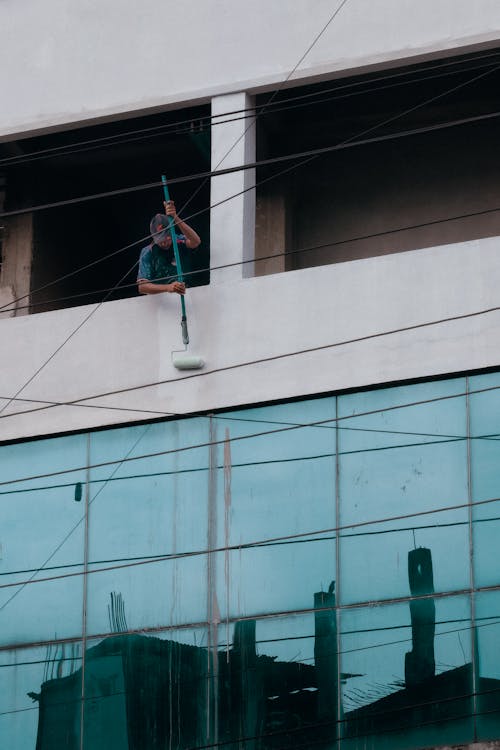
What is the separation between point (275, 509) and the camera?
59.6ft

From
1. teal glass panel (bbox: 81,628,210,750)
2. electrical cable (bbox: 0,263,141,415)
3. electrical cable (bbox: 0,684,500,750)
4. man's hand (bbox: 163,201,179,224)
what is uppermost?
man's hand (bbox: 163,201,179,224)

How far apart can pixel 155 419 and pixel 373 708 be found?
12.8 feet

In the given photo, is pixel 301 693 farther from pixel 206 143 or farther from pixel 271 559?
pixel 206 143

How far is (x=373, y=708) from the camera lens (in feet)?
56.2

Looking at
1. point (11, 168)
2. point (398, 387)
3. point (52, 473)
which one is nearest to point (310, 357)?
point (398, 387)

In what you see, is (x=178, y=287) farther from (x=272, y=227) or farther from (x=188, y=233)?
(x=272, y=227)

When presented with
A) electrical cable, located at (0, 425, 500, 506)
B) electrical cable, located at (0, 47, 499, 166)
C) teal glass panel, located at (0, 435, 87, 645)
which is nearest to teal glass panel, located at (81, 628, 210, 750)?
teal glass panel, located at (0, 435, 87, 645)

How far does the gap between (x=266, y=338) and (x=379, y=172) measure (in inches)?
158

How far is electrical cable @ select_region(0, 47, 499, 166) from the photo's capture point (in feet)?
65.3

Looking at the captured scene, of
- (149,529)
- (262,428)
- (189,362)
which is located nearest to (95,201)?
(189,362)

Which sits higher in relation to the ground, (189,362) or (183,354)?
(183,354)

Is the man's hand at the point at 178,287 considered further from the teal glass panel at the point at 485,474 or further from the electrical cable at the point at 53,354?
the teal glass panel at the point at 485,474

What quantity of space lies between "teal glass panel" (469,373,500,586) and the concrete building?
2 cm

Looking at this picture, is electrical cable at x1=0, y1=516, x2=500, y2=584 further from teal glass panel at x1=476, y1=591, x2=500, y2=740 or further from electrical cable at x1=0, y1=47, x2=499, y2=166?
electrical cable at x1=0, y1=47, x2=499, y2=166
